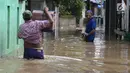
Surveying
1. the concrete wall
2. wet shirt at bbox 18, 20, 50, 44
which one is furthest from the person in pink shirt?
the concrete wall

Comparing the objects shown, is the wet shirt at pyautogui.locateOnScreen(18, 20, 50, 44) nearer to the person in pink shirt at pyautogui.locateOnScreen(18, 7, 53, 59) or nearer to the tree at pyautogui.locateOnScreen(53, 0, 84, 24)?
the person in pink shirt at pyautogui.locateOnScreen(18, 7, 53, 59)

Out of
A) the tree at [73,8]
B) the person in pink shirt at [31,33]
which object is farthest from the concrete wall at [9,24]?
the tree at [73,8]

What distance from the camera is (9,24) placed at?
14133mm

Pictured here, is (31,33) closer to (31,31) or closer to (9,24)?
(31,31)

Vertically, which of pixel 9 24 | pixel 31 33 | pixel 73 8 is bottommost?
pixel 31 33

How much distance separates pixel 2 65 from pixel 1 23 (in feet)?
8.89

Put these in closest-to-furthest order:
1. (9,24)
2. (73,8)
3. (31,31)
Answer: (31,31), (9,24), (73,8)

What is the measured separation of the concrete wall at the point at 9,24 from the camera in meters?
12.9

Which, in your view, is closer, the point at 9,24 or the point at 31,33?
the point at 31,33

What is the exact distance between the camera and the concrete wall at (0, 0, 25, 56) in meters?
12.9

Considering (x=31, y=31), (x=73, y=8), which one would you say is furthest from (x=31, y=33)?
(x=73, y=8)

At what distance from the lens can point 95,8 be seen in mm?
71500

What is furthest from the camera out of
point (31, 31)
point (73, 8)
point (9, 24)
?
point (73, 8)

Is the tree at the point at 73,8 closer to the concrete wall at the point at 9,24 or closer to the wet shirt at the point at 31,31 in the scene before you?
the concrete wall at the point at 9,24
